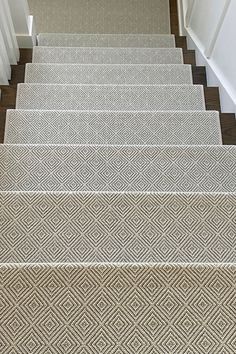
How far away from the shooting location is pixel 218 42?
233cm

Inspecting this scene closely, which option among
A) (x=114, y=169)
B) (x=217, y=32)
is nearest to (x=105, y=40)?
(x=217, y=32)

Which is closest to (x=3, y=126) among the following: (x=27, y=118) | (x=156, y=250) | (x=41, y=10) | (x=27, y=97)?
(x=27, y=118)

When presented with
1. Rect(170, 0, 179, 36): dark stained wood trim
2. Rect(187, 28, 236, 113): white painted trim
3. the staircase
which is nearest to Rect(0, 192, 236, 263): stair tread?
the staircase

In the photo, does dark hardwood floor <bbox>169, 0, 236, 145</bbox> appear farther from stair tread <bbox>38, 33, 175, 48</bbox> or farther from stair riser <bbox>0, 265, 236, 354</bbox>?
stair riser <bbox>0, 265, 236, 354</bbox>

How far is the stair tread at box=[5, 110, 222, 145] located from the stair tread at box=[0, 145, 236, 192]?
0.77ft

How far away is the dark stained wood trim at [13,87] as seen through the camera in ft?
6.35

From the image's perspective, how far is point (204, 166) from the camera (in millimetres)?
1593


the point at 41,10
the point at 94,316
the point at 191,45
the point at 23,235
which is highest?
the point at 41,10

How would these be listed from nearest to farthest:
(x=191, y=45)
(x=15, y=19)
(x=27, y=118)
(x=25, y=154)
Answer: (x=25, y=154)
(x=27, y=118)
(x=15, y=19)
(x=191, y=45)

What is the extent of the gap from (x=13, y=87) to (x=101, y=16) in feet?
5.90

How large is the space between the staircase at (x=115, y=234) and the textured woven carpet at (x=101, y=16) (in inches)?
67.1

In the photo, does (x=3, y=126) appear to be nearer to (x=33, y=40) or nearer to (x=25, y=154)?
(x=25, y=154)

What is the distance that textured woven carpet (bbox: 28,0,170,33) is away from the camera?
361 cm

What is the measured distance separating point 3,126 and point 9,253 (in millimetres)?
810
